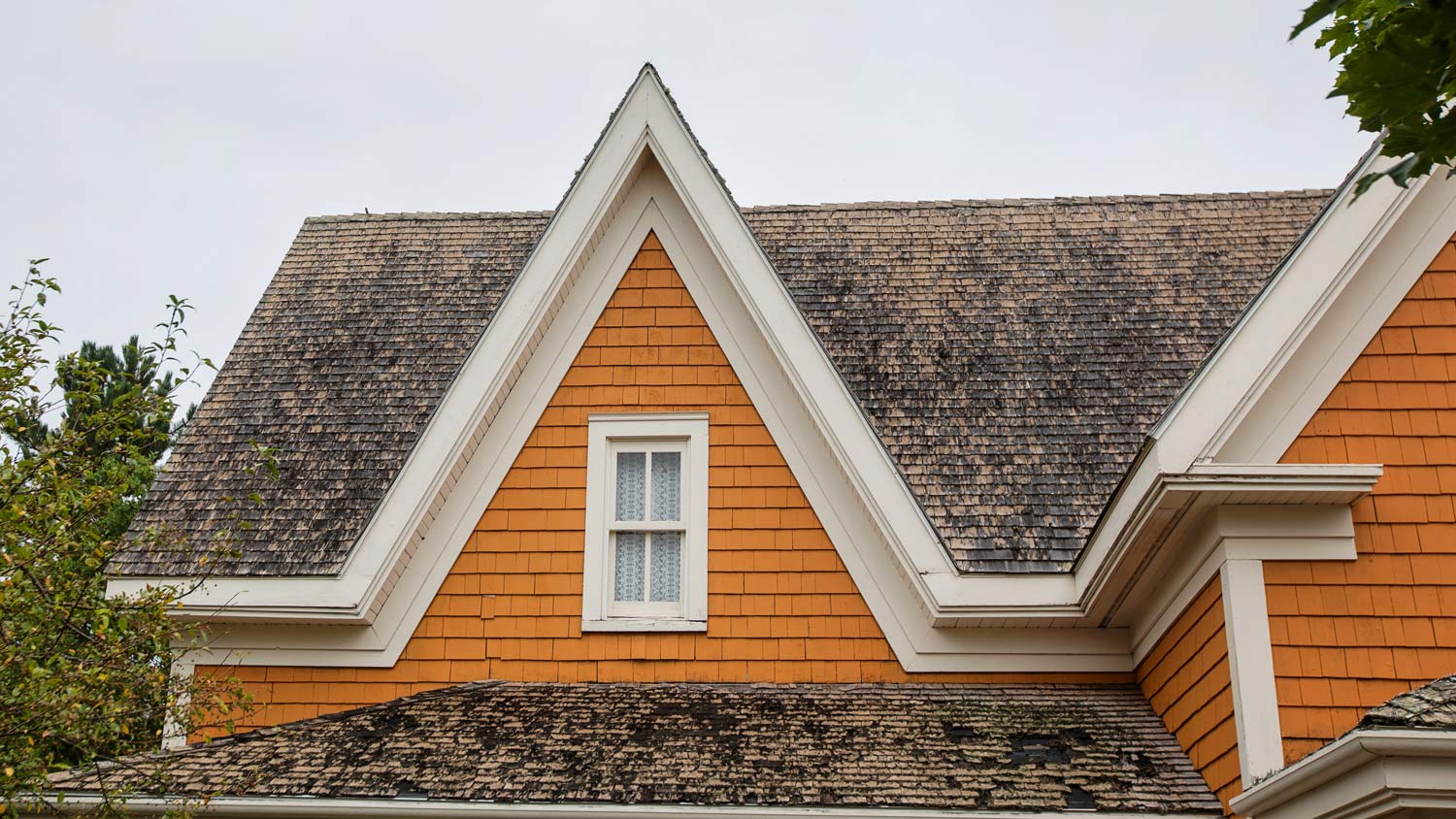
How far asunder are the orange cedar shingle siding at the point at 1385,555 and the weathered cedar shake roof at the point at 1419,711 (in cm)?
120

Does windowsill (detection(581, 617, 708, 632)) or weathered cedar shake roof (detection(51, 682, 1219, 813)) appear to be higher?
windowsill (detection(581, 617, 708, 632))

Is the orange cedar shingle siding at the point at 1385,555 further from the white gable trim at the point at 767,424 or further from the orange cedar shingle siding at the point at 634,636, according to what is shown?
the orange cedar shingle siding at the point at 634,636

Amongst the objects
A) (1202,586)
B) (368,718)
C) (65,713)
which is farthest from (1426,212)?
(65,713)

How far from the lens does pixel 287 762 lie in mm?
9766

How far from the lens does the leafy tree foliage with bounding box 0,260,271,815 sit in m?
8.18

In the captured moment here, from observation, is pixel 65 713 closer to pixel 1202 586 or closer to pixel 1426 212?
pixel 1202 586

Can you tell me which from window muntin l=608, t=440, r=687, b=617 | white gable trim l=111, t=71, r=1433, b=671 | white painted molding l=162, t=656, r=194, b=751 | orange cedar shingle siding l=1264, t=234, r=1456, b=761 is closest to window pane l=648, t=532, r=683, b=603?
window muntin l=608, t=440, r=687, b=617

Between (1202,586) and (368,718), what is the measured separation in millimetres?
6055

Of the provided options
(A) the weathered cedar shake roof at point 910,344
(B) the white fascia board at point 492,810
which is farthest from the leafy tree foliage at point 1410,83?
(A) the weathered cedar shake roof at point 910,344

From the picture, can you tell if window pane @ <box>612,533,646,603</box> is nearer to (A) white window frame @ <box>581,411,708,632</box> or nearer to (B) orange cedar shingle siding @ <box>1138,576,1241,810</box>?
(A) white window frame @ <box>581,411,708,632</box>

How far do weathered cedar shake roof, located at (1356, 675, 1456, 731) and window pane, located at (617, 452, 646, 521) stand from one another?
20.5 ft

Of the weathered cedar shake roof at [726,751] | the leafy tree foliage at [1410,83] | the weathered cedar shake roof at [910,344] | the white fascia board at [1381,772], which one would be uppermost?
the weathered cedar shake roof at [910,344]

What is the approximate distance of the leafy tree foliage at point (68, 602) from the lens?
322 inches

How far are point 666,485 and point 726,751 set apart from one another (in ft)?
9.33
